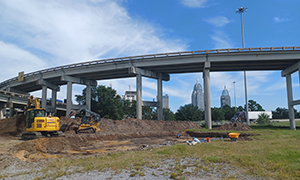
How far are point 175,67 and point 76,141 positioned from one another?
27710 millimetres

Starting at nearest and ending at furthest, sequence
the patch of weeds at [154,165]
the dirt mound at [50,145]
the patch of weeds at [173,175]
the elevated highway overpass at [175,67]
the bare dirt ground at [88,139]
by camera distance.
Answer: the patch of weeds at [173,175]
the patch of weeds at [154,165]
the dirt mound at [50,145]
the bare dirt ground at [88,139]
the elevated highway overpass at [175,67]

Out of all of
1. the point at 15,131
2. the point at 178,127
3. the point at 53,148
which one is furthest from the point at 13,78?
the point at 53,148

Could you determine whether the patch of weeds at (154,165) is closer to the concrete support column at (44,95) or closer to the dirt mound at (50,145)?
the dirt mound at (50,145)

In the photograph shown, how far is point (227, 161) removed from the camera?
1051cm

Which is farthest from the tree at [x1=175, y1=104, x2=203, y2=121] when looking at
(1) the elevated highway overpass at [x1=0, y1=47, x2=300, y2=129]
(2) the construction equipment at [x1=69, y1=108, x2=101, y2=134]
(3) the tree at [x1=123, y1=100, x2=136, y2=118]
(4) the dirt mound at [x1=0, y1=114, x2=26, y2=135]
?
(4) the dirt mound at [x1=0, y1=114, x2=26, y2=135]

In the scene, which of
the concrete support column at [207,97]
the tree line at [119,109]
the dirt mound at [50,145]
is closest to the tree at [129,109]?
the tree line at [119,109]

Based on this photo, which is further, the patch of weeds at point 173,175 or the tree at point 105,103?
the tree at point 105,103

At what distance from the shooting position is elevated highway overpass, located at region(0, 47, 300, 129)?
37312 millimetres

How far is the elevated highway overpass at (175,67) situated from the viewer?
3731 centimetres

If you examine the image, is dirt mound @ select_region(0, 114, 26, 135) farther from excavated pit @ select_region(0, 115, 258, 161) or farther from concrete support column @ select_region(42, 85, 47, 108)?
concrete support column @ select_region(42, 85, 47, 108)

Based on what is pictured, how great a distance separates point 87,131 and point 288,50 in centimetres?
3327

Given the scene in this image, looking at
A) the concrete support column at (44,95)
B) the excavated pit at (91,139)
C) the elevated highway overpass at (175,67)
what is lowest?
the excavated pit at (91,139)

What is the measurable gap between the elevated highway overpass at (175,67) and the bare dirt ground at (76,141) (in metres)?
6.37

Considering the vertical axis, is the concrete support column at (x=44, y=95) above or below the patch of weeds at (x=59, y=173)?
above
